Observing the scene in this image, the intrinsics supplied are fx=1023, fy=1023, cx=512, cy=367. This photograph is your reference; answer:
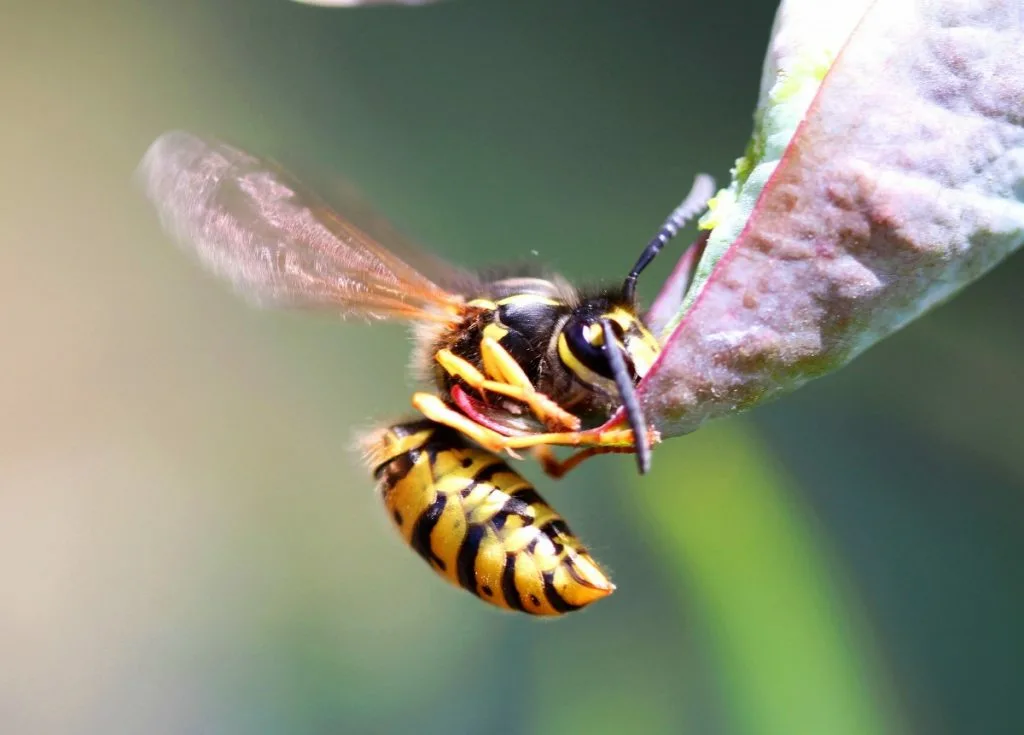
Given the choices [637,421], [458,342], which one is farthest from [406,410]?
[637,421]

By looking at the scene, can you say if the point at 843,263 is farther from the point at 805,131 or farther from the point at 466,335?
the point at 466,335

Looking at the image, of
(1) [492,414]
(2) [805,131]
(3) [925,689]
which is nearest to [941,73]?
(2) [805,131]

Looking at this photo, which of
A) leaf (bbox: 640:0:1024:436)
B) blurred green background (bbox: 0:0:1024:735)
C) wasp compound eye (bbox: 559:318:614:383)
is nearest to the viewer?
leaf (bbox: 640:0:1024:436)

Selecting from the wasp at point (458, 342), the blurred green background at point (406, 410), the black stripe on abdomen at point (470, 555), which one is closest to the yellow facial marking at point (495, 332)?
the wasp at point (458, 342)

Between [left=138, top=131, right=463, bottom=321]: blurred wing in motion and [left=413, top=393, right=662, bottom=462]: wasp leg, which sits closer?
[left=413, top=393, right=662, bottom=462]: wasp leg

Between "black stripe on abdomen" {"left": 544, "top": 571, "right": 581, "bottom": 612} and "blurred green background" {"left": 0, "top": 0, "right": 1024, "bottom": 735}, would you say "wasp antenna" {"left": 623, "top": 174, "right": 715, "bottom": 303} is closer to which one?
"black stripe on abdomen" {"left": 544, "top": 571, "right": 581, "bottom": 612}

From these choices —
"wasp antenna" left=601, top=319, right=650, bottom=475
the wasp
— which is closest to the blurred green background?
the wasp

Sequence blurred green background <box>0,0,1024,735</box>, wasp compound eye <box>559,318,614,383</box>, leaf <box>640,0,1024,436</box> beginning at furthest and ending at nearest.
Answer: blurred green background <box>0,0,1024,735</box>
wasp compound eye <box>559,318,614,383</box>
leaf <box>640,0,1024,436</box>
